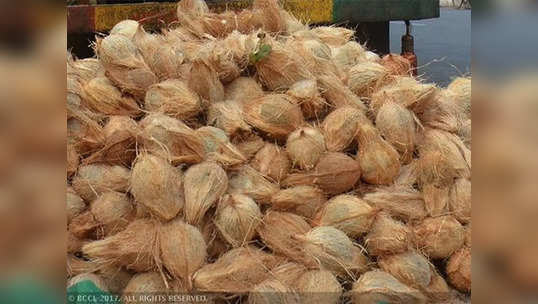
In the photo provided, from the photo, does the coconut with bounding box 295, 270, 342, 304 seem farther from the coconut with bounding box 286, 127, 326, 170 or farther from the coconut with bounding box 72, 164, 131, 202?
the coconut with bounding box 72, 164, 131, 202

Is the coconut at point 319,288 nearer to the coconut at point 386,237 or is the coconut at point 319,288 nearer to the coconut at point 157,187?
the coconut at point 386,237

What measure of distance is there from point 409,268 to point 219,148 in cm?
90

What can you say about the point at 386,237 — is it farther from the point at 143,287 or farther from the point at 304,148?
the point at 143,287

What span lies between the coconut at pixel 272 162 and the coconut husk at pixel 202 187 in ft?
0.61

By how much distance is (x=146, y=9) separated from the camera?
13.9ft

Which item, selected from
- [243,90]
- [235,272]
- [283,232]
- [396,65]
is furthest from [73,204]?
[396,65]

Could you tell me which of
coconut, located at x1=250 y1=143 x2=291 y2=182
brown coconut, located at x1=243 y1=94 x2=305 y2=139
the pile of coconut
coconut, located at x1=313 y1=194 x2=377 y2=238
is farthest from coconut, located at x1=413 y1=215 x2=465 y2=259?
brown coconut, located at x1=243 y1=94 x2=305 y2=139

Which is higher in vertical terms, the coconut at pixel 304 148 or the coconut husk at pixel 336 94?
the coconut husk at pixel 336 94

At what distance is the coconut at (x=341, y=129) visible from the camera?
2.69 meters

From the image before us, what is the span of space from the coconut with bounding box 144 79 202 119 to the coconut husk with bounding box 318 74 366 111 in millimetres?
604

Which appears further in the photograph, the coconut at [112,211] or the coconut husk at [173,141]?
the coconut husk at [173,141]

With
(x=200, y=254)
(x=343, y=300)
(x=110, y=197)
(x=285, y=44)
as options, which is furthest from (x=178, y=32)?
(x=343, y=300)

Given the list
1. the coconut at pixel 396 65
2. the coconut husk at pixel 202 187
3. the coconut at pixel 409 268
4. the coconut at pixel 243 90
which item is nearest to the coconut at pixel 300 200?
the coconut husk at pixel 202 187

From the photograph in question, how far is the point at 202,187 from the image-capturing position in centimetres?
236
